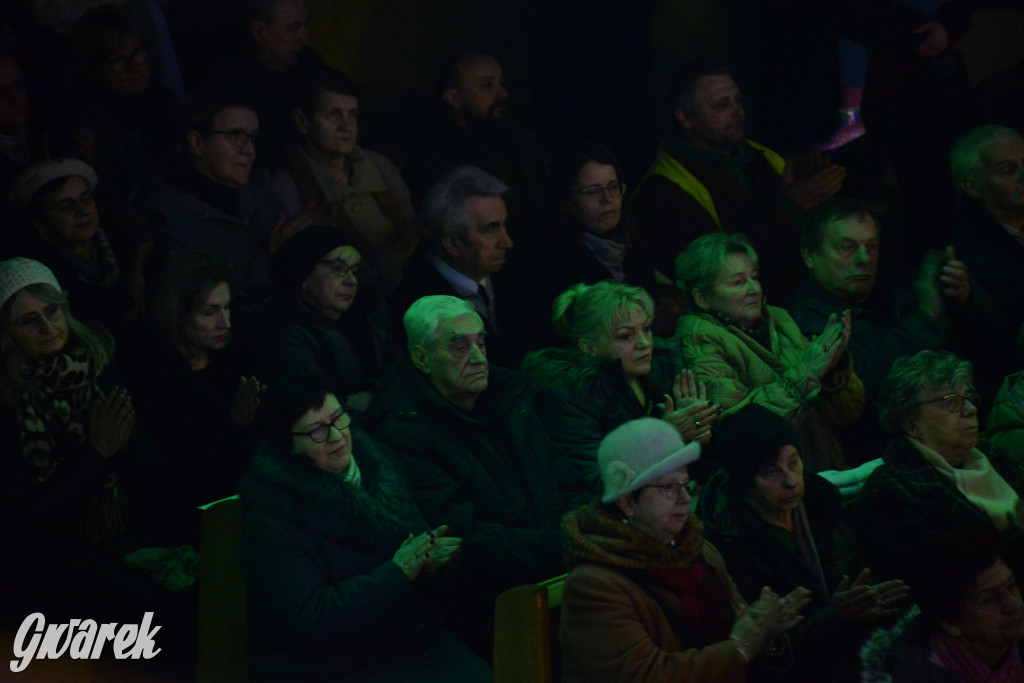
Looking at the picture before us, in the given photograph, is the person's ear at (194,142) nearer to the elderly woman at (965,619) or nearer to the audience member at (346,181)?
the audience member at (346,181)

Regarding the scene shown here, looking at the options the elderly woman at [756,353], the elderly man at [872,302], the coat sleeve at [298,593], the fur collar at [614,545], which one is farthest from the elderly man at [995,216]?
the coat sleeve at [298,593]

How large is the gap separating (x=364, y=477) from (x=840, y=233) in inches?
104

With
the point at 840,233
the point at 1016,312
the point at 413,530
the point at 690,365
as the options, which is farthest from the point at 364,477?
the point at 1016,312

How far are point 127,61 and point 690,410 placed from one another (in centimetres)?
248

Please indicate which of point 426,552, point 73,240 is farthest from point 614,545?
point 73,240

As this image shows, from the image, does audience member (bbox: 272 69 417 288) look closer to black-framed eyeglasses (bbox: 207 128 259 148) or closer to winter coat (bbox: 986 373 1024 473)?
black-framed eyeglasses (bbox: 207 128 259 148)

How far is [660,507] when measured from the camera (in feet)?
17.0

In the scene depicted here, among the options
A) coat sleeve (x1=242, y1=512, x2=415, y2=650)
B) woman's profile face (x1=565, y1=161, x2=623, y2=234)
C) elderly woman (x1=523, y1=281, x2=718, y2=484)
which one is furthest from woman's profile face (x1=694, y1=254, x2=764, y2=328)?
coat sleeve (x1=242, y1=512, x2=415, y2=650)

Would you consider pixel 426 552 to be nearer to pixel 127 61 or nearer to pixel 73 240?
pixel 73 240

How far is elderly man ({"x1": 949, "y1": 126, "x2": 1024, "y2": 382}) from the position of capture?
288 inches

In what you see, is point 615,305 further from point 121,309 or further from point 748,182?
point 121,309

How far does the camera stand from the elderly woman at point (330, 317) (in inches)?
233

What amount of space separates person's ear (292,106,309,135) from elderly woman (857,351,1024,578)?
2.48 metres

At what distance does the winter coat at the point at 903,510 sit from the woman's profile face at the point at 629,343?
0.97 m
